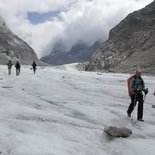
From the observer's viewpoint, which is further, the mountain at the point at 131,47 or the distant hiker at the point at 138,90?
the mountain at the point at 131,47

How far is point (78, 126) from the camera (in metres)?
14.1

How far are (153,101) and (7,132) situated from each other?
46.4 ft

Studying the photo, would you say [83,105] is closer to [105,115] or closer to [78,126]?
[105,115]

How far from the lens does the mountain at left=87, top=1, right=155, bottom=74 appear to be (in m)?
117

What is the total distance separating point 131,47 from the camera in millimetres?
144000

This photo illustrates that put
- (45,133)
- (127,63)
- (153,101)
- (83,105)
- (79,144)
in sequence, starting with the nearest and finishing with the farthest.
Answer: (79,144)
(45,133)
(83,105)
(153,101)
(127,63)

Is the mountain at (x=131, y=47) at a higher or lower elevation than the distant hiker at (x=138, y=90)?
higher

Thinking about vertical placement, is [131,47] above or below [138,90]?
above

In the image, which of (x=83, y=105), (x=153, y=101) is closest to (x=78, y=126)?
(x=83, y=105)

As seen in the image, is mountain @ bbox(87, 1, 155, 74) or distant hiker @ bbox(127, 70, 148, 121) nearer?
distant hiker @ bbox(127, 70, 148, 121)

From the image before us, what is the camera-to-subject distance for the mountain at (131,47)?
11669 cm

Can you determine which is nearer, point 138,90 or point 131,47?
point 138,90

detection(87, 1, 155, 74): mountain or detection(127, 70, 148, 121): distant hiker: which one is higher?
detection(87, 1, 155, 74): mountain

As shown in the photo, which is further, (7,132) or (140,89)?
(140,89)
